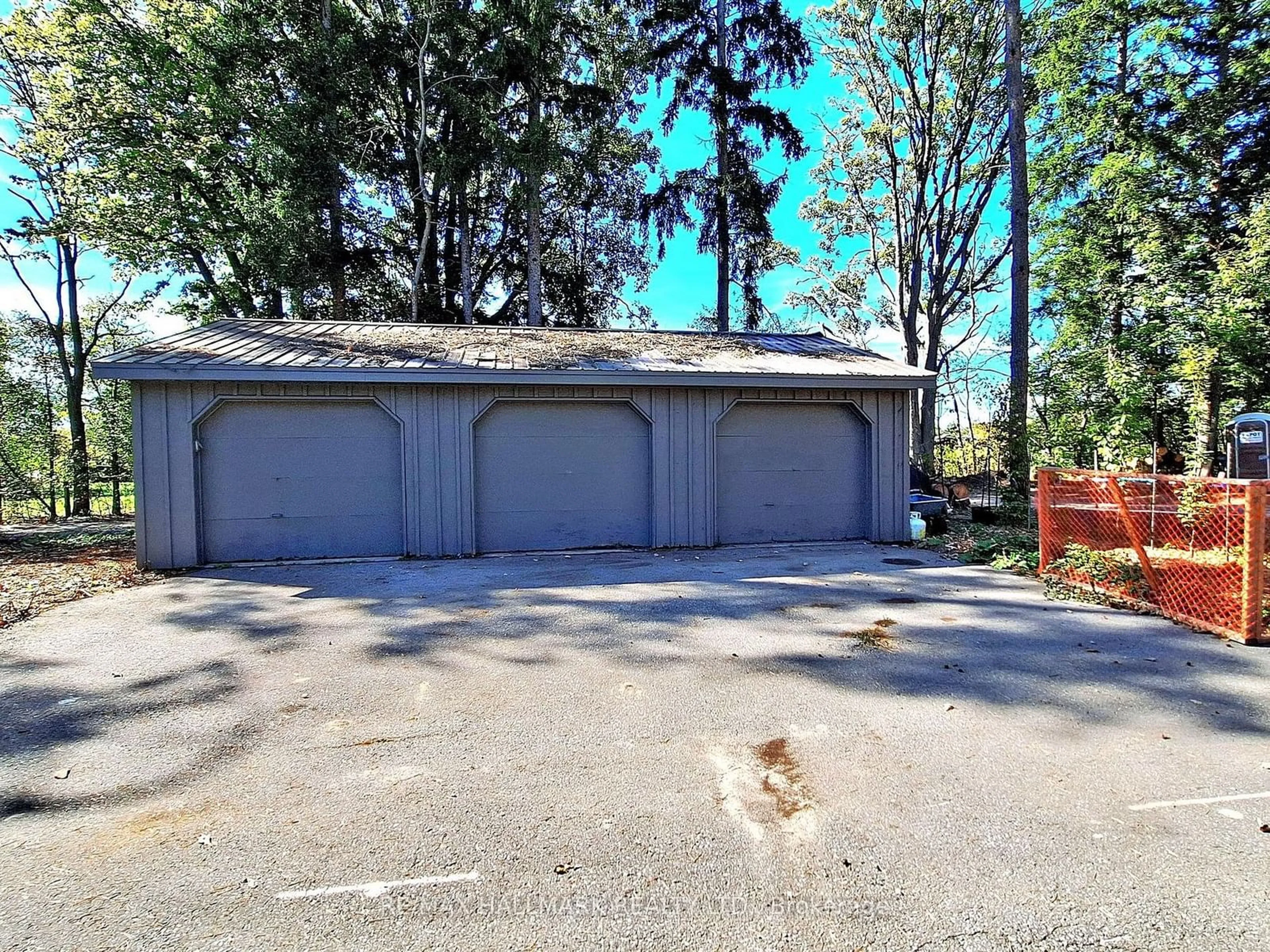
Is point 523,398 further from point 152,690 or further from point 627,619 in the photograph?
point 152,690

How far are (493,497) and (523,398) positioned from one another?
1.32m

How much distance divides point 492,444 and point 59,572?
16.3 ft

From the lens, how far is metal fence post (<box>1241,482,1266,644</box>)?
13.1 feet

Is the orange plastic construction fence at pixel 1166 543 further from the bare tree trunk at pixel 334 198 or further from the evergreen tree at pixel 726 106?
the bare tree trunk at pixel 334 198

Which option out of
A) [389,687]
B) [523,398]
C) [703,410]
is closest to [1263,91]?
[703,410]

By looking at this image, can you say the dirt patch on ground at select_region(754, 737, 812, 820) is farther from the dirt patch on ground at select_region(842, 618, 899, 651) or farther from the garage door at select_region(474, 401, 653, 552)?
the garage door at select_region(474, 401, 653, 552)

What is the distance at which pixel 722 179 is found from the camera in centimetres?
1574

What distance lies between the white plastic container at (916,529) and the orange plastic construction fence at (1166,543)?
2.43 meters

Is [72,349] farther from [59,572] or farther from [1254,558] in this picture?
[1254,558]

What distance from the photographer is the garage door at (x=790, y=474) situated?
831 centimetres

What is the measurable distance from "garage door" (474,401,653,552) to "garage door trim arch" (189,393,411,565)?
0.86 metres

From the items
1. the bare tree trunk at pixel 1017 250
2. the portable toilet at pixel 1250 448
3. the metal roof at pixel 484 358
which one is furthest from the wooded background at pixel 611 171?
the metal roof at pixel 484 358

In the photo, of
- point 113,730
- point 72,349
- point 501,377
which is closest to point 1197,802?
point 113,730

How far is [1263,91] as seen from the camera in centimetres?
1059
